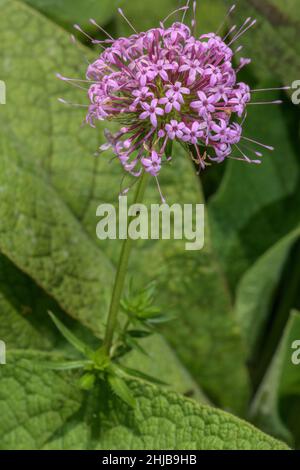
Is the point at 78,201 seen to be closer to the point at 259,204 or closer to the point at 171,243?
the point at 171,243

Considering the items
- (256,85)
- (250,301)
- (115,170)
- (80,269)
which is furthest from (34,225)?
(256,85)

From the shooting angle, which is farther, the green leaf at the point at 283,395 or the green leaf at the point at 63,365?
the green leaf at the point at 283,395

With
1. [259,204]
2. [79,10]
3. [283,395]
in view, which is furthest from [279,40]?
[283,395]

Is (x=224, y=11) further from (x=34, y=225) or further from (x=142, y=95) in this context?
(x=142, y=95)

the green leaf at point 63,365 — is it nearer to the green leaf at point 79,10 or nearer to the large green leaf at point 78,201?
the large green leaf at point 78,201

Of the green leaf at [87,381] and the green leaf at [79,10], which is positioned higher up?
the green leaf at [79,10]

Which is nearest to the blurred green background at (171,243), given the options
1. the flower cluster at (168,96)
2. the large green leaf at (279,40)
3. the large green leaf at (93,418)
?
the large green leaf at (279,40)
